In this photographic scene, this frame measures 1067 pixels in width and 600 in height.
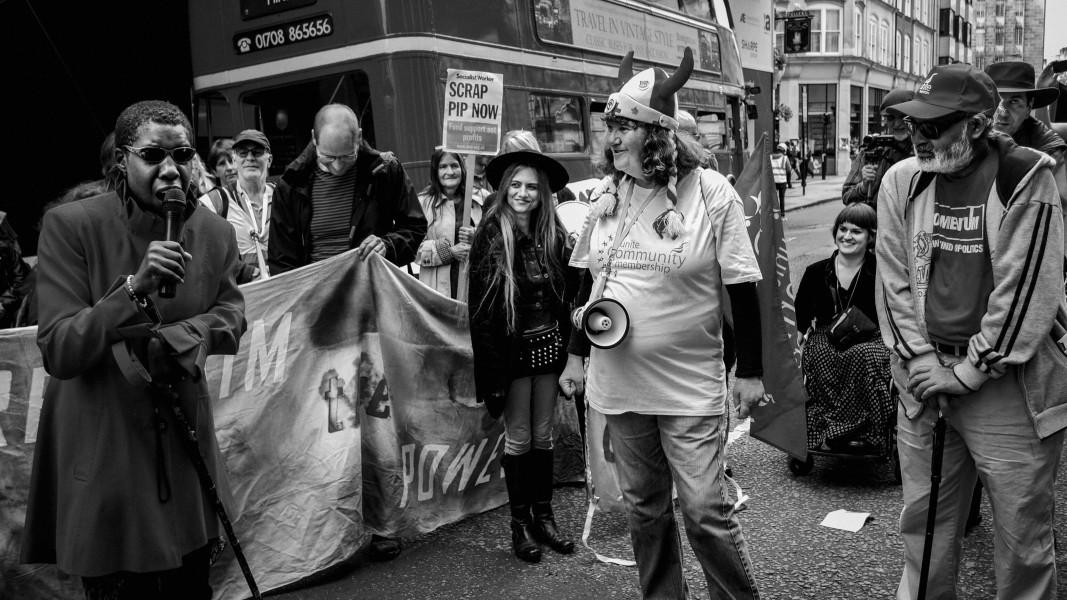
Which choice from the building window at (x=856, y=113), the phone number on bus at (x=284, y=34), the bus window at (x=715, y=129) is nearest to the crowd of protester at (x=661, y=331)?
the phone number on bus at (x=284, y=34)

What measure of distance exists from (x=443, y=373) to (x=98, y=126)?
6.61 metres

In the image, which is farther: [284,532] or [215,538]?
[284,532]

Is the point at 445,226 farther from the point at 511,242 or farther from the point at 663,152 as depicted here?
the point at 663,152

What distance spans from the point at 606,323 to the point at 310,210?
2.20m

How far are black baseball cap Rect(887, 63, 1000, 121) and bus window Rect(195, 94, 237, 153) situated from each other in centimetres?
696

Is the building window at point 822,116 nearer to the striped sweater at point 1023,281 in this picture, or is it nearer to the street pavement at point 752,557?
the street pavement at point 752,557

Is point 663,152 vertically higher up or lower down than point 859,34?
lower down

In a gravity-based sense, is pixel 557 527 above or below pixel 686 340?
below

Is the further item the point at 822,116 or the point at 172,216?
the point at 822,116

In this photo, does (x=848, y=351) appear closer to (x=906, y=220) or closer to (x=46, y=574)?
(x=906, y=220)

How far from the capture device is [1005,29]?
80.6 metres

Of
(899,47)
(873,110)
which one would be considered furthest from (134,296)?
(899,47)

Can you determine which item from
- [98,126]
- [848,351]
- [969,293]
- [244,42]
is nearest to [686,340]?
[969,293]

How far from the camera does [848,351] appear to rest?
199 inches
